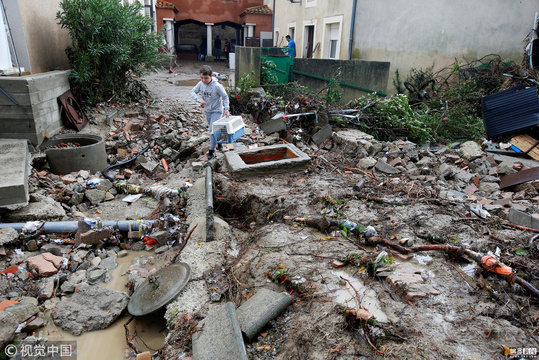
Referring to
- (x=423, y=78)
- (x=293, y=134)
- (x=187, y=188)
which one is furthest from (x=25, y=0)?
(x=423, y=78)

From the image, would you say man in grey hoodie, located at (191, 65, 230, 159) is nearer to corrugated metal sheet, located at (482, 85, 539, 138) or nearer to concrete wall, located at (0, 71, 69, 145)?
concrete wall, located at (0, 71, 69, 145)

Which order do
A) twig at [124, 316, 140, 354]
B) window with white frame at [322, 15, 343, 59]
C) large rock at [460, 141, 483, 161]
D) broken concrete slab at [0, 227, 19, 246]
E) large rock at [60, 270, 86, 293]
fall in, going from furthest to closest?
1. window with white frame at [322, 15, 343, 59]
2. large rock at [460, 141, 483, 161]
3. broken concrete slab at [0, 227, 19, 246]
4. large rock at [60, 270, 86, 293]
5. twig at [124, 316, 140, 354]

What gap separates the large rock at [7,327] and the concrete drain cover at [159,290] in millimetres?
929

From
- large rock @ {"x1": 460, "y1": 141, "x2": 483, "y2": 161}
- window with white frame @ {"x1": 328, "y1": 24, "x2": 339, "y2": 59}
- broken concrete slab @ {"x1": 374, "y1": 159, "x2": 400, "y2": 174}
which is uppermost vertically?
window with white frame @ {"x1": 328, "y1": 24, "x2": 339, "y2": 59}

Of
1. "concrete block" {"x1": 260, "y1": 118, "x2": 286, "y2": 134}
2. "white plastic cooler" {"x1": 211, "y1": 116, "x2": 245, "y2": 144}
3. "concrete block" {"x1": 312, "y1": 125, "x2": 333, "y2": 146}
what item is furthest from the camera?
"concrete block" {"x1": 260, "y1": 118, "x2": 286, "y2": 134}

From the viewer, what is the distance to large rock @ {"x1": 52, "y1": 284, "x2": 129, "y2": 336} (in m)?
3.38

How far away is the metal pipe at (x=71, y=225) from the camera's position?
4379 mm

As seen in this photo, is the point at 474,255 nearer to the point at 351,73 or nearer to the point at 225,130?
the point at 225,130

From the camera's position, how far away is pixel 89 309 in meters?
3.51

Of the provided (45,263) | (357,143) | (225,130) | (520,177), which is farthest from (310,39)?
(45,263)

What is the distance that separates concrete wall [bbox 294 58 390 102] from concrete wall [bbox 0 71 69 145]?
740 cm

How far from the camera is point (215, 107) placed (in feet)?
22.0

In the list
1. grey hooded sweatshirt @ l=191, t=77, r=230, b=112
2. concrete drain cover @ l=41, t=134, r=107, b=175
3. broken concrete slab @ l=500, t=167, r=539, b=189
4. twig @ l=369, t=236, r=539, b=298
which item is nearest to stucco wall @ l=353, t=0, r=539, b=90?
broken concrete slab @ l=500, t=167, r=539, b=189

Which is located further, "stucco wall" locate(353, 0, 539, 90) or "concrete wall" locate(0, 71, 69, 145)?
"stucco wall" locate(353, 0, 539, 90)
